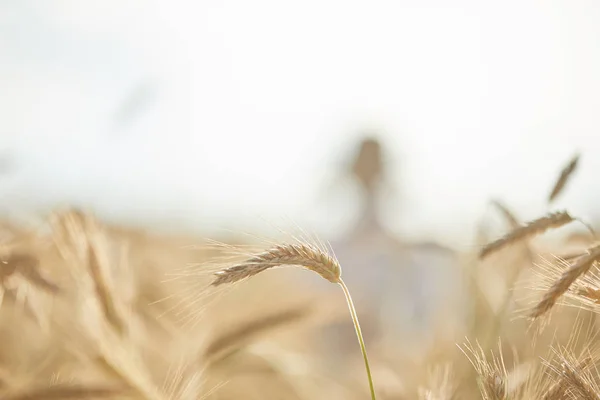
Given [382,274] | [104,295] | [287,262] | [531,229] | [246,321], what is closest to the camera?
[287,262]

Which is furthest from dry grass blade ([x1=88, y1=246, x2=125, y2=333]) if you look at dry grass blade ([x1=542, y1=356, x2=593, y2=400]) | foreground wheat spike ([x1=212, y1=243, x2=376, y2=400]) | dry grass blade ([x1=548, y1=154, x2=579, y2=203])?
dry grass blade ([x1=548, y1=154, x2=579, y2=203])

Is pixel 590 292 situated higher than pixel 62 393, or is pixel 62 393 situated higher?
pixel 590 292

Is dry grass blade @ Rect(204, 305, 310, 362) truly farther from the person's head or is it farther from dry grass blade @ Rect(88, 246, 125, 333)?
the person's head

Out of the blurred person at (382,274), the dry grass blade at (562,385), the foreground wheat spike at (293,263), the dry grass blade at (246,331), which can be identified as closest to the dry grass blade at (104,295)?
the dry grass blade at (246,331)

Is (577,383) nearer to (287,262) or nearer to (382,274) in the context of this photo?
(287,262)

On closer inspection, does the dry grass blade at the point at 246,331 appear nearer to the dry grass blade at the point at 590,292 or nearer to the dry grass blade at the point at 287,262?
the dry grass blade at the point at 287,262

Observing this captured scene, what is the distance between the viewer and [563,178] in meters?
1.93

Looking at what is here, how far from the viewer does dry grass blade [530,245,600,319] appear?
119 cm

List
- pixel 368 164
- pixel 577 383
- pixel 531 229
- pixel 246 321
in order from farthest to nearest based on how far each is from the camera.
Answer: pixel 368 164, pixel 246 321, pixel 531 229, pixel 577 383

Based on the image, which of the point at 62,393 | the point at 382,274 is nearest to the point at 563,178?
the point at 62,393

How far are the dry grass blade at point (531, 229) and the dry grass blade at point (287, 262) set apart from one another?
463mm

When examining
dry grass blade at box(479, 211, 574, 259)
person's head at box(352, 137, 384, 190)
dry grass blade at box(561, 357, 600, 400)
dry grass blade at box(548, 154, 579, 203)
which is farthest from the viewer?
person's head at box(352, 137, 384, 190)

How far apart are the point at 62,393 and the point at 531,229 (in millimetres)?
1086

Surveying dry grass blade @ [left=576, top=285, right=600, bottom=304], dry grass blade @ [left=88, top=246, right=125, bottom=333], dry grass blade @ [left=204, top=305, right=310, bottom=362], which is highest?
dry grass blade @ [left=576, top=285, right=600, bottom=304]
